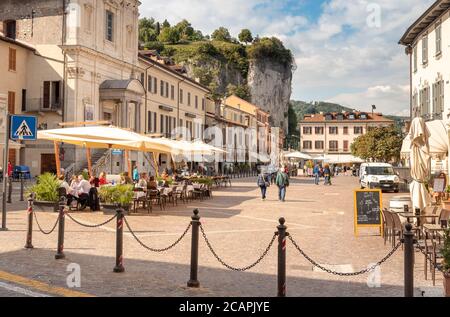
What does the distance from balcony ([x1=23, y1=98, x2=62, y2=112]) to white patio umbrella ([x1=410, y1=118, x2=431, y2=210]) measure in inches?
1144

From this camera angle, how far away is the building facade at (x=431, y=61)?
1032 inches

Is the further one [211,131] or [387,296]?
[211,131]

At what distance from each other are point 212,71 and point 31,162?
7647 centimetres

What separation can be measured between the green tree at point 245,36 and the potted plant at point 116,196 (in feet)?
428

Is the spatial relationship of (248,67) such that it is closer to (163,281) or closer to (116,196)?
(116,196)

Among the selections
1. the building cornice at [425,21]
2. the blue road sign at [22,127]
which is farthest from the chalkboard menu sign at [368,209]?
the building cornice at [425,21]

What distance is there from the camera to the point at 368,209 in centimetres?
1320

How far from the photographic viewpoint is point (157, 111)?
51.8 metres

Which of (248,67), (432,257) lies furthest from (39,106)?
(248,67)

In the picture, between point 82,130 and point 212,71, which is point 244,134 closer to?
point 212,71

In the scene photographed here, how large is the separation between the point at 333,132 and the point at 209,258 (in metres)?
99.1

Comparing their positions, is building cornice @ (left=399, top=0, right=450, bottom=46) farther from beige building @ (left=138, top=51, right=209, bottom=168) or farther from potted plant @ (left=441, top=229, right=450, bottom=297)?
beige building @ (left=138, top=51, right=209, bottom=168)

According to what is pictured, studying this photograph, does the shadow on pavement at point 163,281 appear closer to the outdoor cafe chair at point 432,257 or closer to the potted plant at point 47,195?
the outdoor cafe chair at point 432,257
